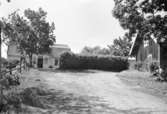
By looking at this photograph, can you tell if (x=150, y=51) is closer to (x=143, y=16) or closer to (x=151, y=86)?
(x=143, y=16)

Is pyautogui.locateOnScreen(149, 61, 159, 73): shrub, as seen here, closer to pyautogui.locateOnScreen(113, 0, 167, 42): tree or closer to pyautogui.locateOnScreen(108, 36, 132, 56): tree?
pyautogui.locateOnScreen(113, 0, 167, 42): tree

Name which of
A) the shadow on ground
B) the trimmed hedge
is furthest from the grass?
the trimmed hedge

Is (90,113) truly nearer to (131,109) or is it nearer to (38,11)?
(131,109)

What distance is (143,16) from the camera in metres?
18.5

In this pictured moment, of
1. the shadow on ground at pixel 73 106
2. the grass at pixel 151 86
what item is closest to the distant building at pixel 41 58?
the grass at pixel 151 86

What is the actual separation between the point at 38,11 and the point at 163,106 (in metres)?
34.5

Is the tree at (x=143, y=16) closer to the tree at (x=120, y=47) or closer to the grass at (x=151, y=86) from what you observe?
the grass at (x=151, y=86)

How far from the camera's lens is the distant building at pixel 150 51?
72.0 ft

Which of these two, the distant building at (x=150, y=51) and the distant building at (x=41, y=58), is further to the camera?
the distant building at (x=41, y=58)

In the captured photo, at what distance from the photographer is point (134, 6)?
60.5 ft

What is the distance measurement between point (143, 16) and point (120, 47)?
5062 cm

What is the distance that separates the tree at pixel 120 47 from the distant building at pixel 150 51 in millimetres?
32640

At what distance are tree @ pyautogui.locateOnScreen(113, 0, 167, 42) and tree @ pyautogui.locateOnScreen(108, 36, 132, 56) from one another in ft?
152

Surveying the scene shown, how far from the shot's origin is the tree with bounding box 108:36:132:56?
216 ft
